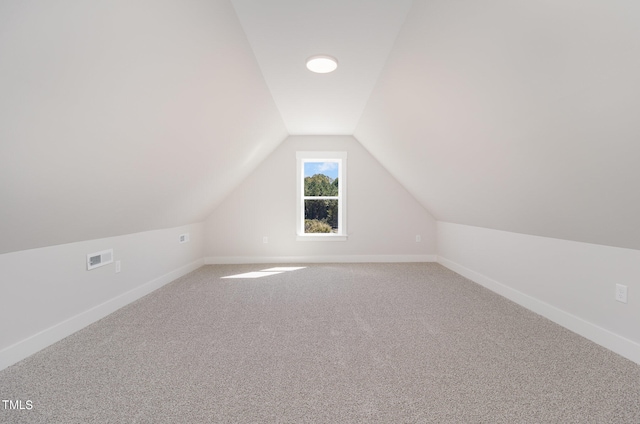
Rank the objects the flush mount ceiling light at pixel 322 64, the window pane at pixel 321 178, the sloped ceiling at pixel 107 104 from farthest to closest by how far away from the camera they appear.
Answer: the window pane at pixel 321 178, the flush mount ceiling light at pixel 322 64, the sloped ceiling at pixel 107 104

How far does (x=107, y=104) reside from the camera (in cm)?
154

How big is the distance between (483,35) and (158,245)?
3843 millimetres

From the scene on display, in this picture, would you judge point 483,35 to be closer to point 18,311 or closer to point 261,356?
point 261,356

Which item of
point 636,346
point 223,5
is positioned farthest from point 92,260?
point 636,346

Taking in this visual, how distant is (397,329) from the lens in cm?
227

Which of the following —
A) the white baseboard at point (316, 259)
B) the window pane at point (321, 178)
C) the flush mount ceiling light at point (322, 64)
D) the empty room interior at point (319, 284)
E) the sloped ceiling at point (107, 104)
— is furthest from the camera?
the window pane at point (321, 178)

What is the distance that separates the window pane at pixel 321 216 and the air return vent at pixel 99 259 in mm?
3026

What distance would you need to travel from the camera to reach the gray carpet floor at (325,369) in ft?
4.44

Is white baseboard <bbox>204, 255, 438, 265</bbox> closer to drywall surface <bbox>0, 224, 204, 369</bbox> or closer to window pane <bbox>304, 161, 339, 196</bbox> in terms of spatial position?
window pane <bbox>304, 161, 339, 196</bbox>

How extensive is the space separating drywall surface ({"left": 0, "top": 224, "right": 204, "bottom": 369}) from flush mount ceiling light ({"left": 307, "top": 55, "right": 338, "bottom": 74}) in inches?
99.3

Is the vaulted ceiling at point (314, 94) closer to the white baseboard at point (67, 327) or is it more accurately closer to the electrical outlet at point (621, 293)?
the electrical outlet at point (621, 293)

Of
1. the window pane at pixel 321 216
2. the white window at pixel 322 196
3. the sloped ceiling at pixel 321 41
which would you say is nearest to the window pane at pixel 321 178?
the white window at pixel 322 196

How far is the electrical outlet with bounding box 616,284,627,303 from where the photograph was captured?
193 cm

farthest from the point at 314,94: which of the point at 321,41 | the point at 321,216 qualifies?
the point at 321,216
